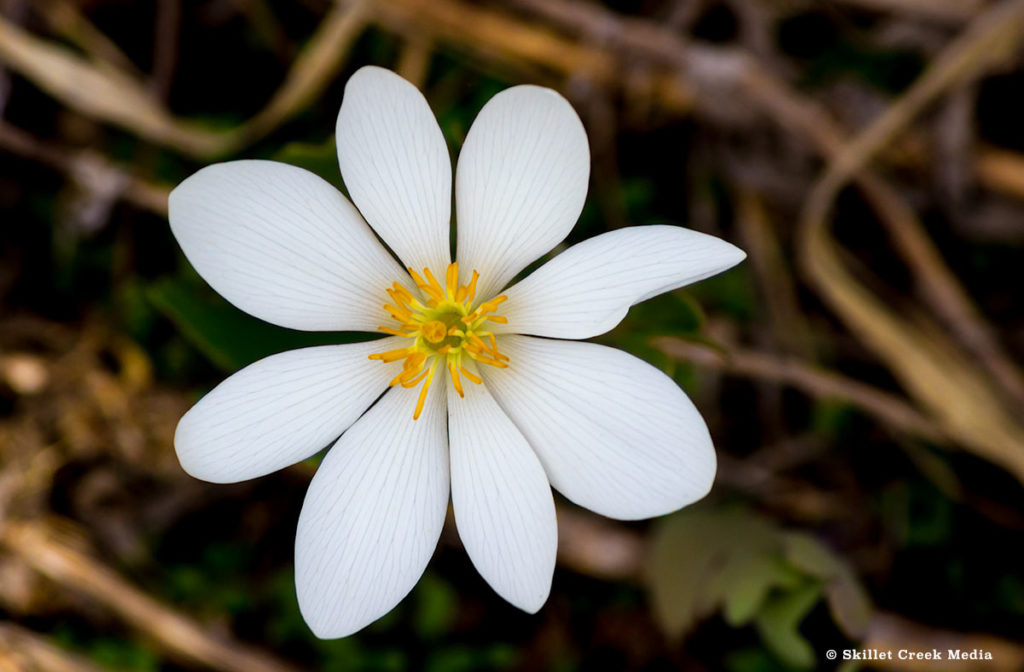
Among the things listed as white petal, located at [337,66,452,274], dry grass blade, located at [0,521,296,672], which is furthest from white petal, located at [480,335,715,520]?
dry grass blade, located at [0,521,296,672]

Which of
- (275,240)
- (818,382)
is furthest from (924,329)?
(275,240)

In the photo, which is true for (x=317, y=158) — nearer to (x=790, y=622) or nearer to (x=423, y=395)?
(x=423, y=395)

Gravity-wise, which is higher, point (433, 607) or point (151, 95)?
point (151, 95)

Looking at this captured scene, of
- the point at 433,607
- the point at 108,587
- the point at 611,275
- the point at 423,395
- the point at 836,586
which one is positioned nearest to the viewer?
the point at 611,275

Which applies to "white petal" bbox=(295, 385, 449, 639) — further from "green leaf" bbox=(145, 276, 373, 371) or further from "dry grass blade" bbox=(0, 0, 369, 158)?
"dry grass blade" bbox=(0, 0, 369, 158)

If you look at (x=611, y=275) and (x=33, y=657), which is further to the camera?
(x=33, y=657)

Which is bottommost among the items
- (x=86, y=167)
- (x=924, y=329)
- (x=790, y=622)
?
(x=790, y=622)

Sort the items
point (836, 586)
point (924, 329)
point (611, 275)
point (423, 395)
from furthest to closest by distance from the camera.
→ point (924, 329)
point (836, 586)
point (423, 395)
point (611, 275)
